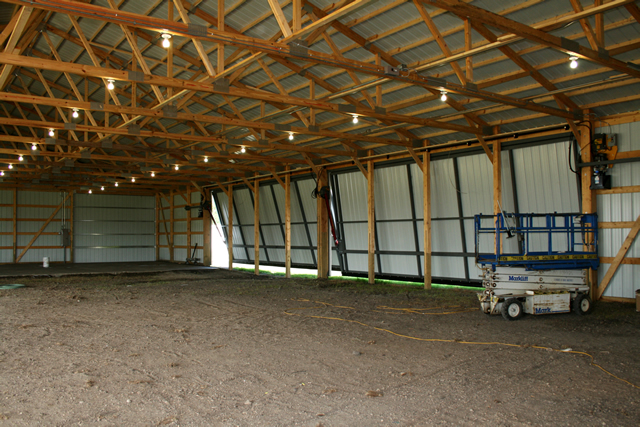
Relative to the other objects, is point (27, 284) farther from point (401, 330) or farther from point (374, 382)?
point (374, 382)

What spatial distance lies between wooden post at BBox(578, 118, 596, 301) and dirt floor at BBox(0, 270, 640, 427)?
0.66m

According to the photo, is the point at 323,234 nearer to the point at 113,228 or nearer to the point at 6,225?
the point at 113,228

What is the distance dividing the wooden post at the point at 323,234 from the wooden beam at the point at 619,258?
33.2ft

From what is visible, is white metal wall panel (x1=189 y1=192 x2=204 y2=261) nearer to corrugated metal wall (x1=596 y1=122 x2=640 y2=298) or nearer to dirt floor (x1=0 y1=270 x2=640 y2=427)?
dirt floor (x1=0 y1=270 x2=640 y2=427)

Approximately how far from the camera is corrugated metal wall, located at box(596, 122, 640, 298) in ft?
35.6

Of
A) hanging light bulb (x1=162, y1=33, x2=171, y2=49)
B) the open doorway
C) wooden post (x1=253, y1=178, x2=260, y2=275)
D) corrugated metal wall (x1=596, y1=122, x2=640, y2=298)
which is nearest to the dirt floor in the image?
corrugated metal wall (x1=596, y1=122, x2=640, y2=298)

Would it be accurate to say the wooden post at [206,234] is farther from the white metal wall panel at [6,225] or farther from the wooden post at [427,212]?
the wooden post at [427,212]

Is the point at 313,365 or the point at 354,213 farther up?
the point at 354,213

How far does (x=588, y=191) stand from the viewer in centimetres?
1130

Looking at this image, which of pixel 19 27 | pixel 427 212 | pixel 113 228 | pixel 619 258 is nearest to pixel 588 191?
pixel 619 258

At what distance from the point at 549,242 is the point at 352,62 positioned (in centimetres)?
580

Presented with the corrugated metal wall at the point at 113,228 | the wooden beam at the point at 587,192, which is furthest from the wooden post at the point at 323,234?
the corrugated metal wall at the point at 113,228

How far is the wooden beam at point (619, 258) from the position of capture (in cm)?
1072

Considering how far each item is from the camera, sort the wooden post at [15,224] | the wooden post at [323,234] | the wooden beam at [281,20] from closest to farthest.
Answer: the wooden beam at [281,20] < the wooden post at [323,234] < the wooden post at [15,224]
